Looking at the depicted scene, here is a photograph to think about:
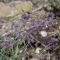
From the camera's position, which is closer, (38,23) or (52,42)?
(52,42)

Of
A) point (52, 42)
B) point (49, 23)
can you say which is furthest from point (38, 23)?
point (52, 42)

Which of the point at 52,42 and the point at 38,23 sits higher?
the point at 38,23

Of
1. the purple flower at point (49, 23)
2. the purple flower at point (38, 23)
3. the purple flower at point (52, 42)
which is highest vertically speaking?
the purple flower at point (38, 23)

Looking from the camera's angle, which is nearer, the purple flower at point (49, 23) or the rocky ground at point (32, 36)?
the rocky ground at point (32, 36)

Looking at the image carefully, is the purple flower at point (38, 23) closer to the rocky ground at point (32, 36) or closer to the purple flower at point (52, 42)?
the rocky ground at point (32, 36)

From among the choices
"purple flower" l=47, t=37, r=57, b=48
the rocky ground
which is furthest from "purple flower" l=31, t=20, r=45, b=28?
"purple flower" l=47, t=37, r=57, b=48

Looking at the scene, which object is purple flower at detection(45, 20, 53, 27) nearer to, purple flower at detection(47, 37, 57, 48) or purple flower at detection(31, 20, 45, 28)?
purple flower at detection(31, 20, 45, 28)

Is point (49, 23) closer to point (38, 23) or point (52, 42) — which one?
point (38, 23)

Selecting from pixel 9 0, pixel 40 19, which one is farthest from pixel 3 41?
pixel 9 0

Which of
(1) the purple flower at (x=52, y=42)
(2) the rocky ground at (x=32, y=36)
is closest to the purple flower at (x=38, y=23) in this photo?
(2) the rocky ground at (x=32, y=36)

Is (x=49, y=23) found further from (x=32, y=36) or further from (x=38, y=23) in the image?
(x=32, y=36)

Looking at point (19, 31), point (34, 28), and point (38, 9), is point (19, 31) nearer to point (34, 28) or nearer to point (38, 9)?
point (34, 28)
